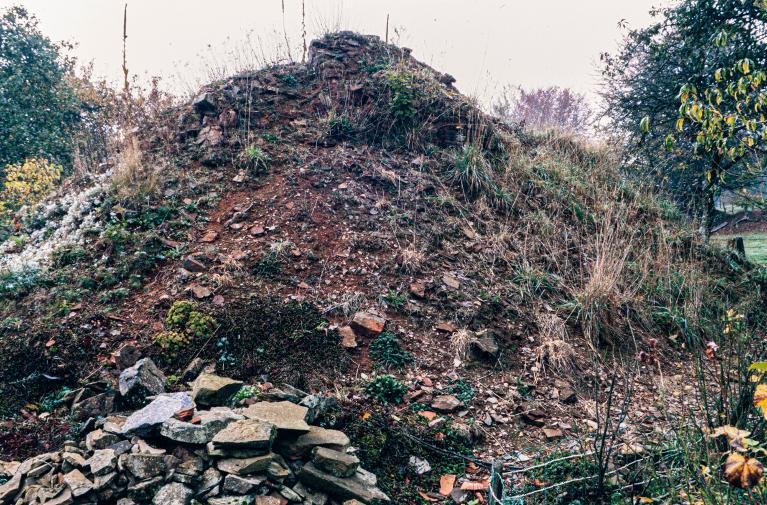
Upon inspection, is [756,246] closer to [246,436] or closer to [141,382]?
[246,436]

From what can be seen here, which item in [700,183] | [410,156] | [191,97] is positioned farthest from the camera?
[700,183]

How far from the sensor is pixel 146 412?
2607mm

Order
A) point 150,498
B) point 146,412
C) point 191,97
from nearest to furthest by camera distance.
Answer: point 150,498, point 146,412, point 191,97

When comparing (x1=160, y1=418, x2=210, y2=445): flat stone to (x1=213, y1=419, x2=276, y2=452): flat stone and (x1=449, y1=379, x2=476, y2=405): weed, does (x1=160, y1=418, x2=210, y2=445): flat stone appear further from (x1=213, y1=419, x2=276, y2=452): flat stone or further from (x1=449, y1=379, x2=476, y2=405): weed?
(x1=449, y1=379, x2=476, y2=405): weed

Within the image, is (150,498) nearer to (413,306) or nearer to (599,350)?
(413,306)

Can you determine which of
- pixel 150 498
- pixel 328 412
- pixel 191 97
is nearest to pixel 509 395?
pixel 328 412

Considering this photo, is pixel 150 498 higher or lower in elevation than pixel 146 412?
lower

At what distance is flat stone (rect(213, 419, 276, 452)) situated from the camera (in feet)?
7.75

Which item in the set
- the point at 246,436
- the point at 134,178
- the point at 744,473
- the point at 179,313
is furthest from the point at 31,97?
the point at 744,473

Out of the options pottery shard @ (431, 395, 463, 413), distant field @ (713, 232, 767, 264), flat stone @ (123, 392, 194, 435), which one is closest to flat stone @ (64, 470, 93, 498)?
flat stone @ (123, 392, 194, 435)

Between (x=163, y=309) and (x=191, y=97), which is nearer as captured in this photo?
(x=163, y=309)

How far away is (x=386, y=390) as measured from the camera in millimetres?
3459

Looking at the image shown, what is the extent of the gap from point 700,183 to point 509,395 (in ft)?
23.8

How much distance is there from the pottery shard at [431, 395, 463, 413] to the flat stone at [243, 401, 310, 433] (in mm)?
1124
